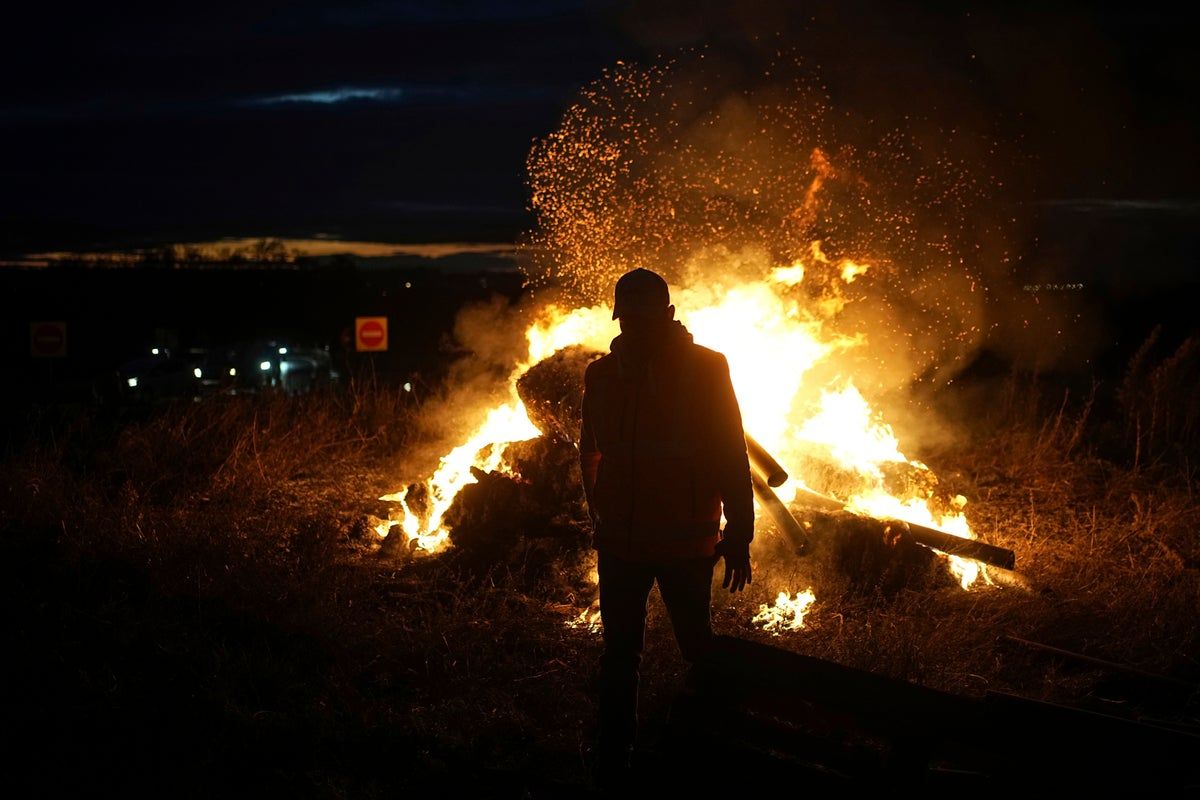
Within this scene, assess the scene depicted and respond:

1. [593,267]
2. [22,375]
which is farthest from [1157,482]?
[22,375]

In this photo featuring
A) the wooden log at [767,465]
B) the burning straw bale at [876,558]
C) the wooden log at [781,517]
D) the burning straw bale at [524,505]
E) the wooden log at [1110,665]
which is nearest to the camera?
the wooden log at [1110,665]

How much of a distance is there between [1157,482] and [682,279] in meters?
5.20

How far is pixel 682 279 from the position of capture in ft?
30.3

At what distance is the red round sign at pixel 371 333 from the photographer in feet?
58.2

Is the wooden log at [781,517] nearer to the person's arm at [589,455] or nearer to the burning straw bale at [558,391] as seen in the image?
the burning straw bale at [558,391]

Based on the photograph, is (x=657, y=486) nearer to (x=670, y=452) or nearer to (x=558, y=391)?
(x=670, y=452)

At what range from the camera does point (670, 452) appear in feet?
13.3

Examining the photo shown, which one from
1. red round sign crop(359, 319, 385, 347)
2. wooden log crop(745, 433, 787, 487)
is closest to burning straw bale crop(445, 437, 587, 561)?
wooden log crop(745, 433, 787, 487)

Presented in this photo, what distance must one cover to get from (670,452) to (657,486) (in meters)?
0.15

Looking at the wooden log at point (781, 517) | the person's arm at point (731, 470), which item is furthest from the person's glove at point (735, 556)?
the wooden log at point (781, 517)

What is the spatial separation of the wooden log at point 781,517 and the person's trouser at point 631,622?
2755 millimetres

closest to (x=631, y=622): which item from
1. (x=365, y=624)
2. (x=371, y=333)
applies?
(x=365, y=624)

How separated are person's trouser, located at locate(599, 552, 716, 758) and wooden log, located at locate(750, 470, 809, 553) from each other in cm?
276

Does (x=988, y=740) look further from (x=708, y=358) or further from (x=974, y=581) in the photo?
(x=974, y=581)
